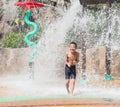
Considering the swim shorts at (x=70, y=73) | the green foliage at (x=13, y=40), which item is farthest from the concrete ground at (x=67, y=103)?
the green foliage at (x=13, y=40)

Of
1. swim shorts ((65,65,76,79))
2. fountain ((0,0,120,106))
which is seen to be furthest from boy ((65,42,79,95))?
fountain ((0,0,120,106))

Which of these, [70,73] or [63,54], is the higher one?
[63,54]

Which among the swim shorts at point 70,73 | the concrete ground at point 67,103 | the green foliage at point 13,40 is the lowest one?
the concrete ground at point 67,103

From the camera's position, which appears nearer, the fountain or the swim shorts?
the swim shorts

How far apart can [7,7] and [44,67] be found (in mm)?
9789

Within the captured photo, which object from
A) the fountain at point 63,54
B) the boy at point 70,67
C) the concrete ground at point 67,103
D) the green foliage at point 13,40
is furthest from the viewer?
the green foliage at point 13,40

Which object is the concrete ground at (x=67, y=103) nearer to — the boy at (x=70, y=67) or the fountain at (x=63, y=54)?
the boy at (x=70, y=67)

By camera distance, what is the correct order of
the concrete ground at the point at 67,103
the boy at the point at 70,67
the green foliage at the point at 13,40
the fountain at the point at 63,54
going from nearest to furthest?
the concrete ground at the point at 67,103 → the boy at the point at 70,67 → the fountain at the point at 63,54 → the green foliage at the point at 13,40

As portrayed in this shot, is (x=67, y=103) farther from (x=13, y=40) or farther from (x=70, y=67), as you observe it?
(x=13, y=40)

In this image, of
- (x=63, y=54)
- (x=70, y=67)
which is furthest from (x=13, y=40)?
(x=70, y=67)

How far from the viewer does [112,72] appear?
14.6 m

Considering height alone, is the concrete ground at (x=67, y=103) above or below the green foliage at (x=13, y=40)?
below

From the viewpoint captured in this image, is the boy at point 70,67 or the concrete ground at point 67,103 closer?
the concrete ground at point 67,103

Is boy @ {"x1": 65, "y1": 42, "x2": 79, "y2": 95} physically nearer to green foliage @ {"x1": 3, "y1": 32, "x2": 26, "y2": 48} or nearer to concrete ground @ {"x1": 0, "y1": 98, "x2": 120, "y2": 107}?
concrete ground @ {"x1": 0, "y1": 98, "x2": 120, "y2": 107}
